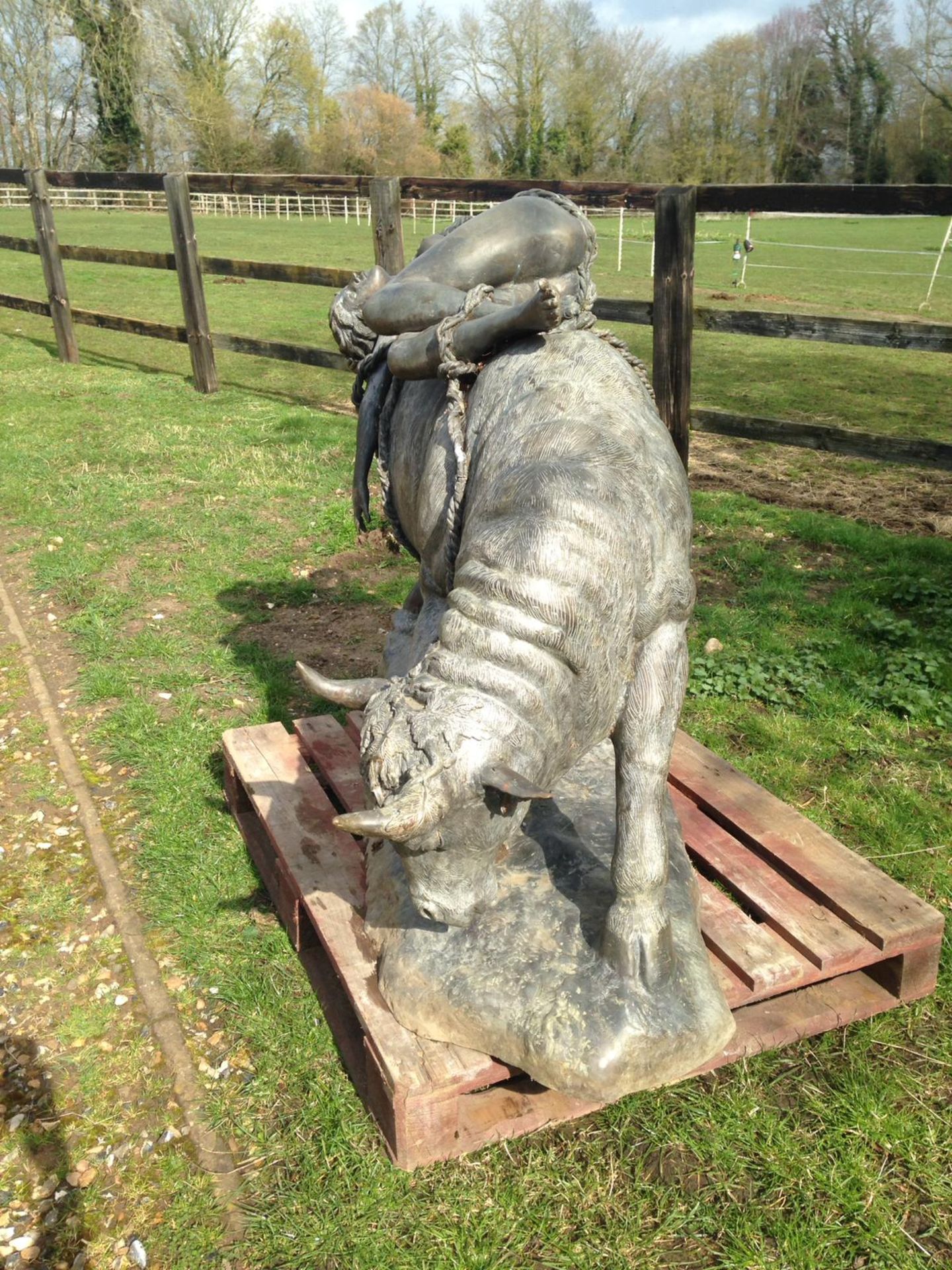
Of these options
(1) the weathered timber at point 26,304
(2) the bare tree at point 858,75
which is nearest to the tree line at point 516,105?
(2) the bare tree at point 858,75

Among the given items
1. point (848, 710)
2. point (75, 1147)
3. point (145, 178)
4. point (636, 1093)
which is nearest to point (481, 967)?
point (636, 1093)

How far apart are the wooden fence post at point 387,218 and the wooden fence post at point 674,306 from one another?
256 cm

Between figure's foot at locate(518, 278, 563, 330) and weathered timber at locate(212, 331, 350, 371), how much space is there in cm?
655

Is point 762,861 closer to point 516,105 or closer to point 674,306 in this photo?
point 674,306

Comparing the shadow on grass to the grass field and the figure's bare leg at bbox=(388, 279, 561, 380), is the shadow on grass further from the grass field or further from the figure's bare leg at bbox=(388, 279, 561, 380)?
the grass field

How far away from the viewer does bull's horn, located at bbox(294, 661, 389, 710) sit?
Answer: 2129mm

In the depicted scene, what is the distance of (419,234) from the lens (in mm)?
30312

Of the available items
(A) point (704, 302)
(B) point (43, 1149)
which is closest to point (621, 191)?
(B) point (43, 1149)

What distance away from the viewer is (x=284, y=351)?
9.66m

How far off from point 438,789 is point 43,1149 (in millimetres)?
1591

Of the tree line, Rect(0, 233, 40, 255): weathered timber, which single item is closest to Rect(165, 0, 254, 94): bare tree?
the tree line

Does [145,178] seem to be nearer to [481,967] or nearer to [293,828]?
[293,828]

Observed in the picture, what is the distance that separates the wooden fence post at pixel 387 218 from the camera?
8055 millimetres

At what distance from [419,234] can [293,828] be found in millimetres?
29824
